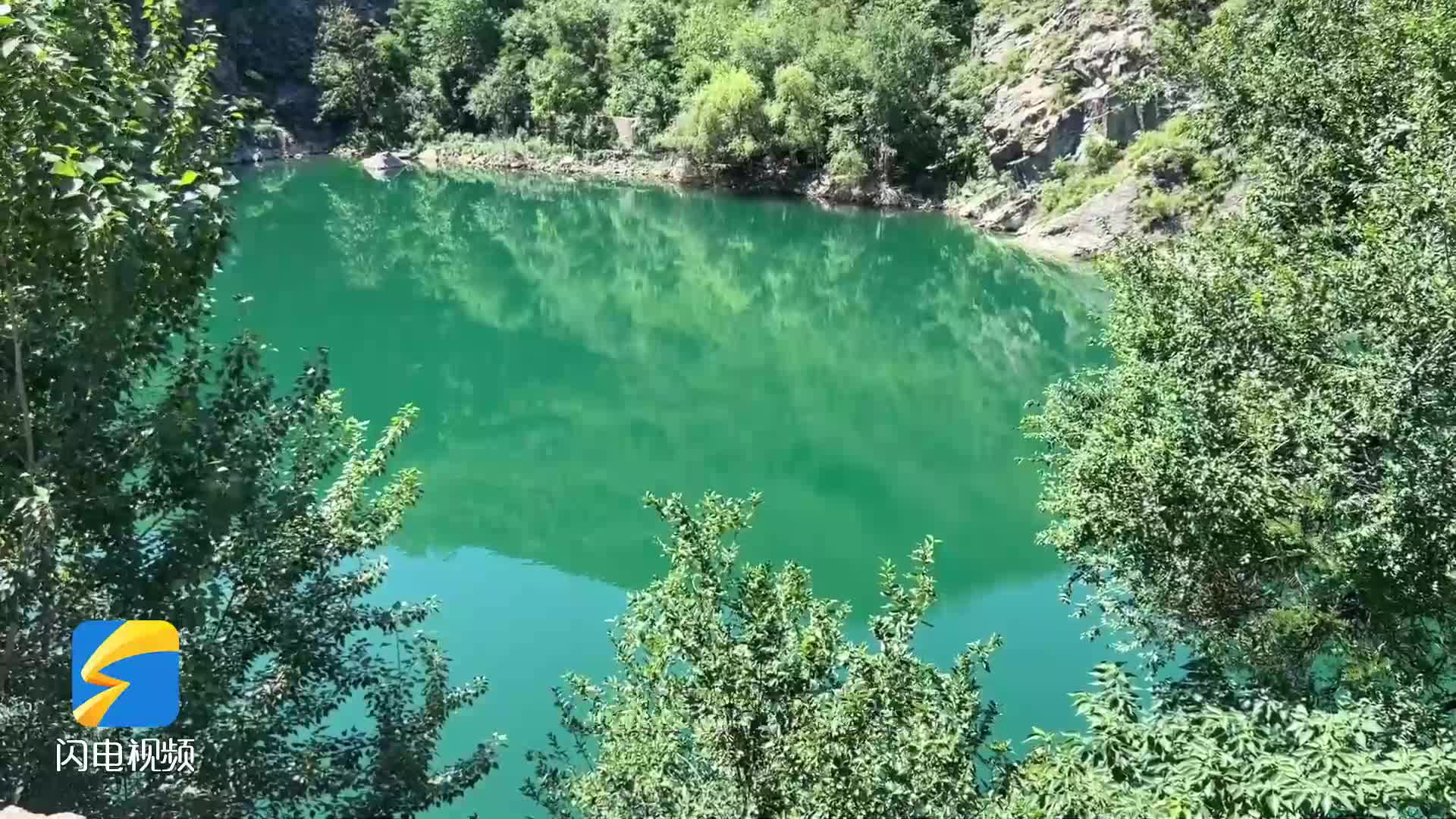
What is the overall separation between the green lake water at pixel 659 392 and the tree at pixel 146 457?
2.08 meters

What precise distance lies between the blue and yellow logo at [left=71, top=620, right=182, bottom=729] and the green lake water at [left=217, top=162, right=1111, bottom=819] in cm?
292

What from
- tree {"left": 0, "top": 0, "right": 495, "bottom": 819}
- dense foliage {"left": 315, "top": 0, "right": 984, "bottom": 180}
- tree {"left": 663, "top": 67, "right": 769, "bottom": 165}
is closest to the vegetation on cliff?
tree {"left": 0, "top": 0, "right": 495, "bottom": 819}

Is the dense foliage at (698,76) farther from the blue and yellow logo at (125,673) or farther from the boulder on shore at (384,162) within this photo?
the blue and yellow logo at (125,673)

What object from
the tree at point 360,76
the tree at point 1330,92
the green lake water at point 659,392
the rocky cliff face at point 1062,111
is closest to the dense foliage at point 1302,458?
the tree at point 1330,92

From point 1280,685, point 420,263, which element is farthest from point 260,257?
point 1280,685

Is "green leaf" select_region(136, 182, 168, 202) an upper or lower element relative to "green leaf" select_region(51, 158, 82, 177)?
upper

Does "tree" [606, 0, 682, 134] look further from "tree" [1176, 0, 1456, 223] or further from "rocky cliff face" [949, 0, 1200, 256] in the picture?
"tree" [1176, 0, 1456, 223]

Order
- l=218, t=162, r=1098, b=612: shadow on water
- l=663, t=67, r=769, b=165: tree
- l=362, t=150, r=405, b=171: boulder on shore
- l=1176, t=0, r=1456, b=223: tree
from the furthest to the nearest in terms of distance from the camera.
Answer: l=362, t=150, r=405, b=171: boulder on shore, l=663, t=67, r=769, b=165: tree, l=218, t=162, r=1098, b=612: shadow on water, l=1176, t=0, r=1456, b=223: tree

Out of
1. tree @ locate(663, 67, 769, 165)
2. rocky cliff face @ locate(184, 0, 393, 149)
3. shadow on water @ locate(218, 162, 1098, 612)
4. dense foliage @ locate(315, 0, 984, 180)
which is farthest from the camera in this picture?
rocky cliff face @ locate(184, 0, 393, 149)

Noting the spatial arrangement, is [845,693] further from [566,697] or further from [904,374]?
[904,374]

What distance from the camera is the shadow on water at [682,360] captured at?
64.5 feet

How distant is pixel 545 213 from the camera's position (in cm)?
5056

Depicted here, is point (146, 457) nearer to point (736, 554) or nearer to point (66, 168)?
point (66, 168)

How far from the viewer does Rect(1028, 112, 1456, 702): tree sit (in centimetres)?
830
